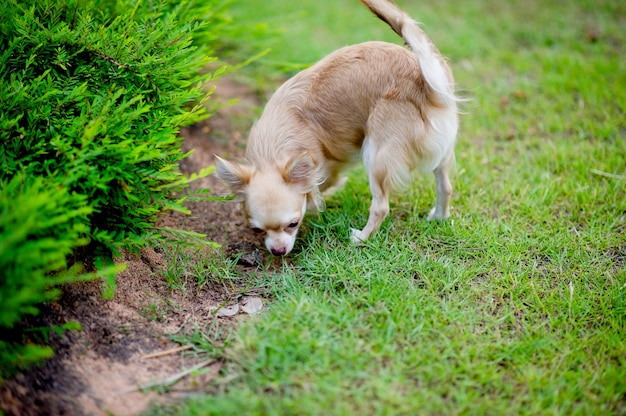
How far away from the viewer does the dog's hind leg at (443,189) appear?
3631 millimetres

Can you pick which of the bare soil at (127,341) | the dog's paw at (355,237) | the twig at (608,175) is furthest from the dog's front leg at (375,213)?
the twig at (608,175)

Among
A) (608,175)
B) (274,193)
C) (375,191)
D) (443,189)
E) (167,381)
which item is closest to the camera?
(167,381)

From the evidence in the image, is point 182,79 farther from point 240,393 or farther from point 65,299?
point 240,393

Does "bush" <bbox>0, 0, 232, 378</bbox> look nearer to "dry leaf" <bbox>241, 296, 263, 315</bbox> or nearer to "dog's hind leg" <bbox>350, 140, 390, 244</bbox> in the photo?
"dry leaf" <bbox>241, 296, 263, 315</bbox>

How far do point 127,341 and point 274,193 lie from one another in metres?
1.21

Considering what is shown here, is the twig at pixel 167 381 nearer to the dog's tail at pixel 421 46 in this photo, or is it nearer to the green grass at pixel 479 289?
the green grass at pixel 479 289

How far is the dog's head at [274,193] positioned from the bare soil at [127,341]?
0.94ft

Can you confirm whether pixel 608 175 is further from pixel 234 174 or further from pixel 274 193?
pixel 234 174

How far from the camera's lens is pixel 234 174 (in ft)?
10.7

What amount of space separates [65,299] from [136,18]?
6.33 feet

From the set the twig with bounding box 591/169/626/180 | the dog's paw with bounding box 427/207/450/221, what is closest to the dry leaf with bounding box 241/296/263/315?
the dog's paw with bounding box 427/207/450/221

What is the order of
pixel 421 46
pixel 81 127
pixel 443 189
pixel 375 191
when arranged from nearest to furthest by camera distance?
pixel 81 127, pixel 421 46, pixel 375 191, pixel 443 189

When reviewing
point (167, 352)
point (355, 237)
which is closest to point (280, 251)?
point (355, 237)

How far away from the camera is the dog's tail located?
3.16 m
